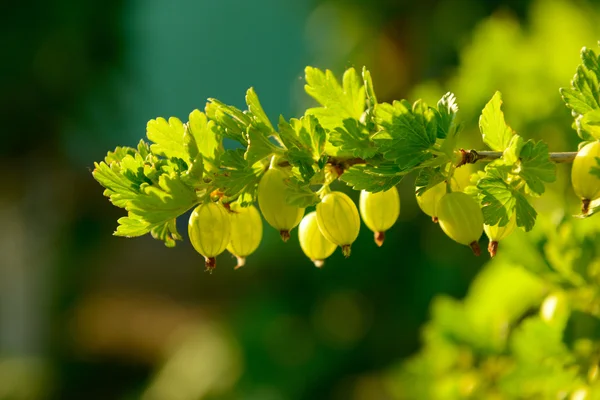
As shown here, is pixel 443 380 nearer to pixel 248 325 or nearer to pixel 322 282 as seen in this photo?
pixel 322 282

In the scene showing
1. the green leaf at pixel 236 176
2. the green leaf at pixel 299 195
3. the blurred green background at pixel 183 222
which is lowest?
the green leaf at pixel 299 195

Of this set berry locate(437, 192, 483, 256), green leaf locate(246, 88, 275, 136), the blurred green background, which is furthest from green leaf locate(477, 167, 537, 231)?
the blurred green background

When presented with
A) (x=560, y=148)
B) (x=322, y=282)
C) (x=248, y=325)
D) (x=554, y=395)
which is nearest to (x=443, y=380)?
(x=554, y=395)

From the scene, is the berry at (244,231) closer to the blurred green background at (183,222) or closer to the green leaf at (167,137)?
the green leaf at (167,137)

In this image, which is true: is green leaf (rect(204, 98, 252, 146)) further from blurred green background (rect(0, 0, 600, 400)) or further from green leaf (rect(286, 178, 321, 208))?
blurred green background (rect(0, 0, 600, 400))

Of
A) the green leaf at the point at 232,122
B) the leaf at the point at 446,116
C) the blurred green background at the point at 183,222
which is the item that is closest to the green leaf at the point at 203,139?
the green leaf at the point at 232,122

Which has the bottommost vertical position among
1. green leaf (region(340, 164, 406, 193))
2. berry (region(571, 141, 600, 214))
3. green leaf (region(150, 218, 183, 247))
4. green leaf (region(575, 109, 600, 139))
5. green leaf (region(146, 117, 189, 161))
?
berry (region(571, 141, 600, 214))

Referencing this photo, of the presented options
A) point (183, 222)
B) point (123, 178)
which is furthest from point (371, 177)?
point (183, 222)

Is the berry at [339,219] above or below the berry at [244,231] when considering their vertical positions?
below
